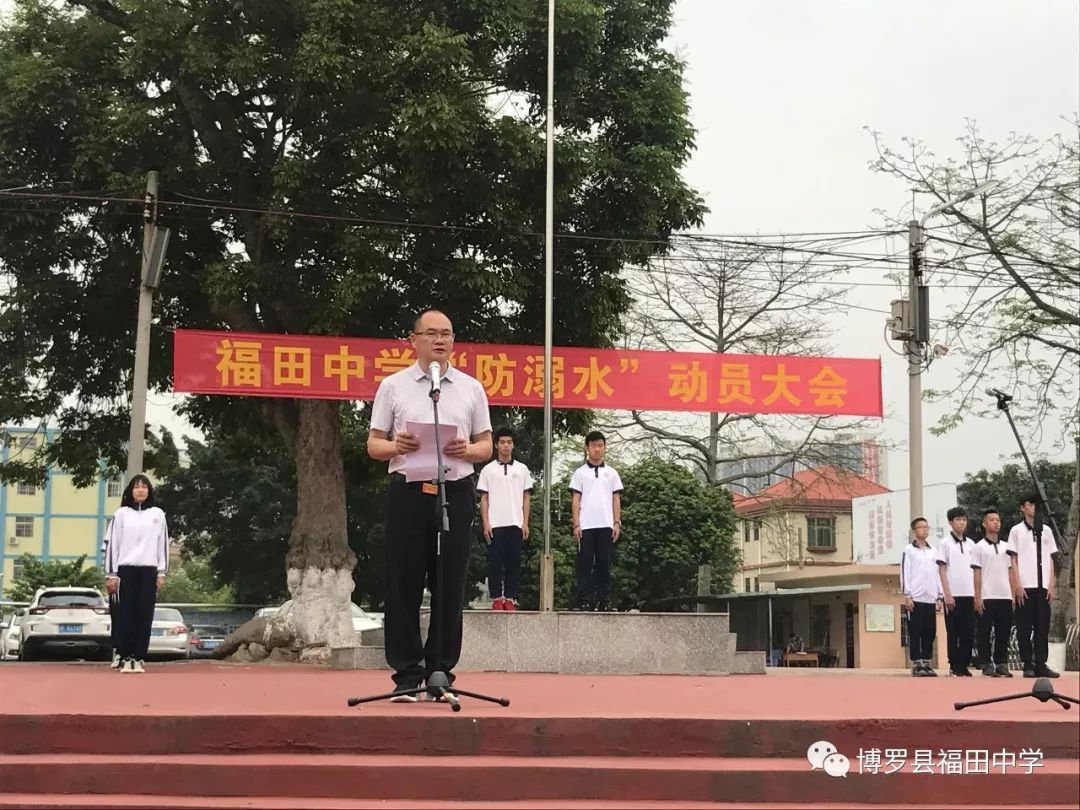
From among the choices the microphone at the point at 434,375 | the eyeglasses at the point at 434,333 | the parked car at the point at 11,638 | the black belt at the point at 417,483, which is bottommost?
the parked car at the point at 11,638

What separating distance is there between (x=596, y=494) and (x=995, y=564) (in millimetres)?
4073

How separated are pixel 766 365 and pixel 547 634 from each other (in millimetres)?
5687

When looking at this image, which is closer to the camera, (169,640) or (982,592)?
(982,592)

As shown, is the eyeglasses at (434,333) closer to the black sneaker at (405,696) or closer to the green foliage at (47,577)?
the black sneaker at (405,696)

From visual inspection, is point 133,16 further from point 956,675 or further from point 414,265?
point 956,675

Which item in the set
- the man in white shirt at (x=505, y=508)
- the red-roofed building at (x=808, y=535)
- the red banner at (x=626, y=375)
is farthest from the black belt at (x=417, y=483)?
the red-roofed building at (x=808, y=535)

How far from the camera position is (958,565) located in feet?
42.2

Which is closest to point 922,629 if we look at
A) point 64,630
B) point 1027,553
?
point 1027,553

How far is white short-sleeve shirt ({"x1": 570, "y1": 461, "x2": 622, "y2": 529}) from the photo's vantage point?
11594mm

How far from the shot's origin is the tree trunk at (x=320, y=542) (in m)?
18.0

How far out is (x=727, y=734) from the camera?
5262 mm

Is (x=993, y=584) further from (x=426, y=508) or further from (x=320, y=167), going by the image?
(x=320, y=167)

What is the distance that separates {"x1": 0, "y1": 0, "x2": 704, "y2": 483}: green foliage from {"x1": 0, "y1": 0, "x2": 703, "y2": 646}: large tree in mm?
32

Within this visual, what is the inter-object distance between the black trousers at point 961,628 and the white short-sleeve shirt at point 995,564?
0.36 meters
